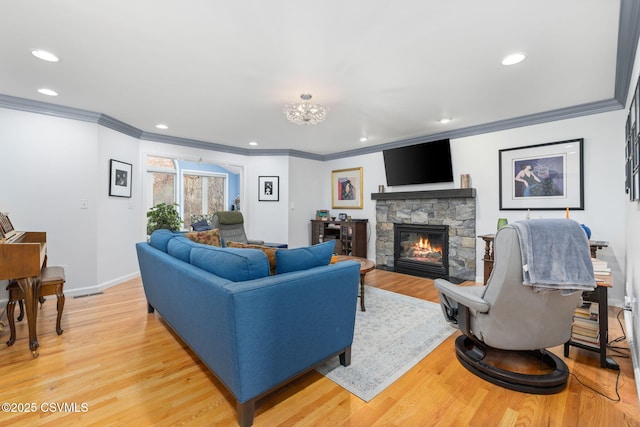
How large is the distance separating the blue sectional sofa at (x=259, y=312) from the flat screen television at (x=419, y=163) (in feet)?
10.8

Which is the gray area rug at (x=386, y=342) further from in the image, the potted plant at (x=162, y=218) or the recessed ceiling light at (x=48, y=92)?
the recessed ceiling light at (x=48, y=92)

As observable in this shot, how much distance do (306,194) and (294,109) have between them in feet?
11.2

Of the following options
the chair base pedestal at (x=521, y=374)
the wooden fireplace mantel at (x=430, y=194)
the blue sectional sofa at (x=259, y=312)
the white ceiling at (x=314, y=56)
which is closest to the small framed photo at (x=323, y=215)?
the wooden fireplace mantel at (x=430, y=194)

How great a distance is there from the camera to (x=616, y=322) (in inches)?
112

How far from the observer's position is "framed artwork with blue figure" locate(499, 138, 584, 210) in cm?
355

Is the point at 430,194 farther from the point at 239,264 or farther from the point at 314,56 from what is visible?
the point at 239,264

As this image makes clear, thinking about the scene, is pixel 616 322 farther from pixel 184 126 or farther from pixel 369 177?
pixel 184 126

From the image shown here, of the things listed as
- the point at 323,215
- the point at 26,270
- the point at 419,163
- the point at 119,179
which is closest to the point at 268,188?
the point at 323,215

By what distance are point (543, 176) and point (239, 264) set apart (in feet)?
13.2

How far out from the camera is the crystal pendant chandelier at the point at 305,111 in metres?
3.01

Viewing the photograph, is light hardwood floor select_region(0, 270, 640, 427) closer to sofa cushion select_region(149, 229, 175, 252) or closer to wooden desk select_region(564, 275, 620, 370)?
wooden desk select_region(564, 275, 620, 370)

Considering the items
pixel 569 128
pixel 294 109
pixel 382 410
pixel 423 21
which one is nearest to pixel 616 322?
pixel 569 128

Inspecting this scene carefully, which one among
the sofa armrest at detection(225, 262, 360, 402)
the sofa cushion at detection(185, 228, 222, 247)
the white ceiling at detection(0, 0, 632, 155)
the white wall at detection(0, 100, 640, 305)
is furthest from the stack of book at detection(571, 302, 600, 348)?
the sofa cushion at detection(185, 228, 222, 247)

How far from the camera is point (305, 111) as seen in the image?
3.02 meters
